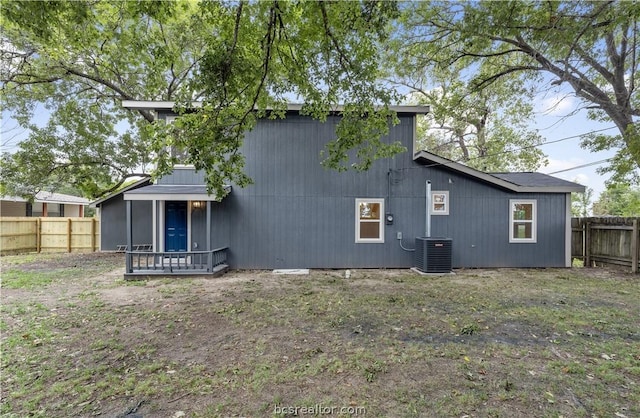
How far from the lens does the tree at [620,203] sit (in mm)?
24114

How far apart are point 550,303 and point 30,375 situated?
25.3ft

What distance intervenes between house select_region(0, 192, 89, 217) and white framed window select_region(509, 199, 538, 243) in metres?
21.7

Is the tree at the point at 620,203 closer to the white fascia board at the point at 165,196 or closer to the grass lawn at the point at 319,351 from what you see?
the grass lawn at the point at 319,351

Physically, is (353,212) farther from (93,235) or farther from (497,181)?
(93,235)

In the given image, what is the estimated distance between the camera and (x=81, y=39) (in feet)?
21.9

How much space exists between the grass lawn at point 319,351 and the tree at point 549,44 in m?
6.26

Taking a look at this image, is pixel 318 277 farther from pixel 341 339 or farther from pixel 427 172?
pixel 427 172

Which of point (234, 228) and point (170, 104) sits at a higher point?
point (170, 104)

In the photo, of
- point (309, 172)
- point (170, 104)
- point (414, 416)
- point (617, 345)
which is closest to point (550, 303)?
point (617, 345)

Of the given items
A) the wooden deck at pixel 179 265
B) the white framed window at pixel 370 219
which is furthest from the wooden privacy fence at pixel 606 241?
the wooden deck at pixel 179 265

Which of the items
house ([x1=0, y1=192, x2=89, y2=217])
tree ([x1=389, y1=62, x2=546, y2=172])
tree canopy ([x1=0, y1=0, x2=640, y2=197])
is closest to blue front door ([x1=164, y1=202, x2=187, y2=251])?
tree canopy ([x1=0, y1=0, x2=640, y2=197])

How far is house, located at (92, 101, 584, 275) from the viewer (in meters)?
8.98

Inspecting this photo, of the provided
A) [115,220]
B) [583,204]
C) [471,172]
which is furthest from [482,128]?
[583,204]

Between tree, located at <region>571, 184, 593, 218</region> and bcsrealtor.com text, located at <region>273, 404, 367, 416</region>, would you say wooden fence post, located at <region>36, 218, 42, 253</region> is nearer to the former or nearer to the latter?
bcsrealtor.com text, located at <region>273, 404, 367, 416</region>
